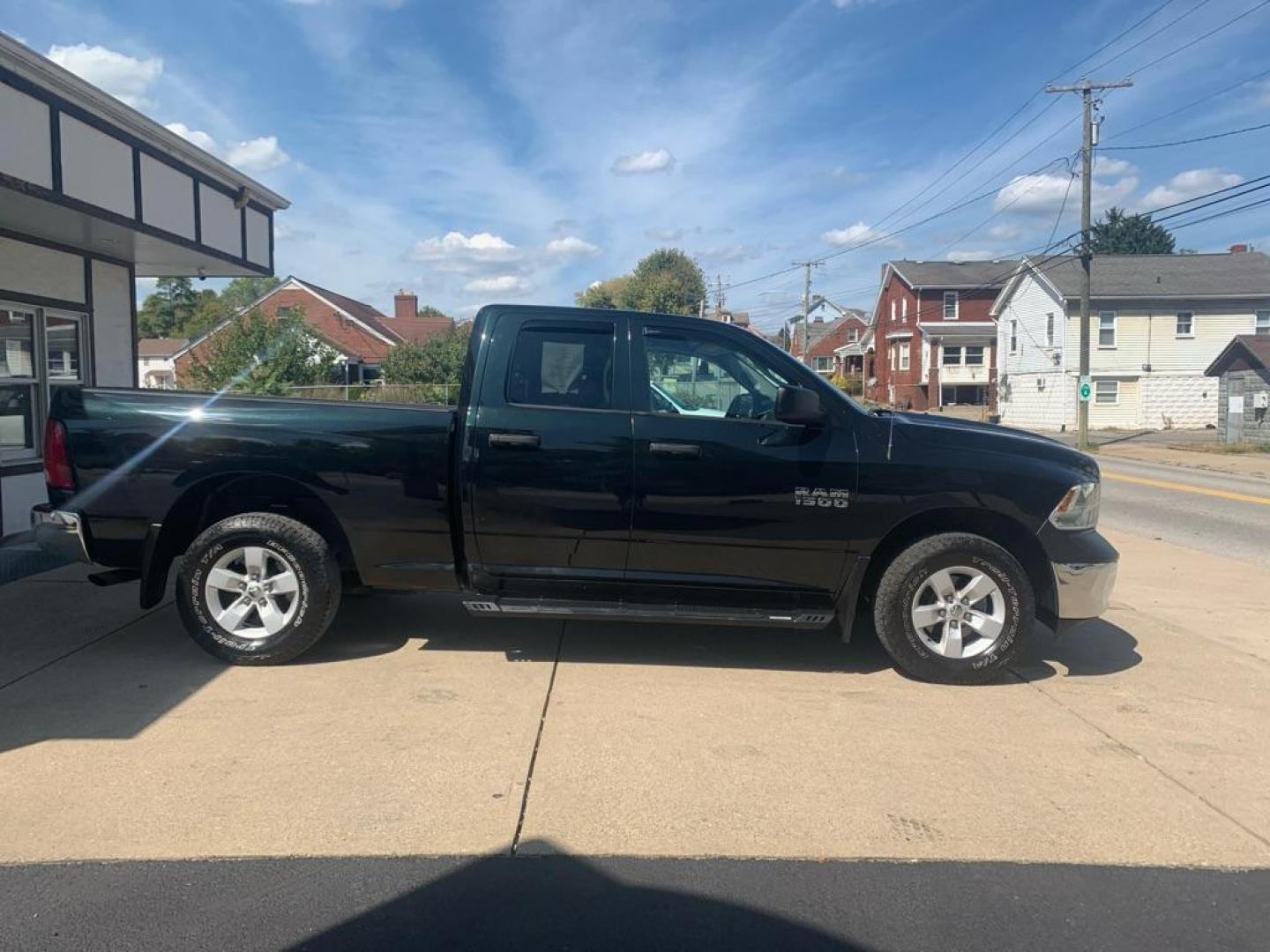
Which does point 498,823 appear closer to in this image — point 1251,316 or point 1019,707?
point 1019,707

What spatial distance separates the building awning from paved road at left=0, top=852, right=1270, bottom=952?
5232mm

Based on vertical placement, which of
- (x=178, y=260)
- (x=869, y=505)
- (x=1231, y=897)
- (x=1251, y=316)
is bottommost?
(x=1231, y=897)

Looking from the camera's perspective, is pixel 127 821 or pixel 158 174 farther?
pixel 158 174

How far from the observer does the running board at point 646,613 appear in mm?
5195

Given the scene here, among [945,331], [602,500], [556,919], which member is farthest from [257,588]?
[945,331]

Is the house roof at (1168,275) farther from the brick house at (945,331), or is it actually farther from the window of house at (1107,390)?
the brick house at (945,331)

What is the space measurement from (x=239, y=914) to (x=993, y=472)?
4108 mm

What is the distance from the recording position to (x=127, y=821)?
360 cm

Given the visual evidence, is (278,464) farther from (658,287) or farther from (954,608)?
(658,287)

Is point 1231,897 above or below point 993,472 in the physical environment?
below

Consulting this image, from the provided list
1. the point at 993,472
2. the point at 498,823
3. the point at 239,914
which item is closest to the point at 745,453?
the point at 993,472

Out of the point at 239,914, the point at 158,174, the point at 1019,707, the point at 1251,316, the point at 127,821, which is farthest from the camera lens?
the point at 1251,316

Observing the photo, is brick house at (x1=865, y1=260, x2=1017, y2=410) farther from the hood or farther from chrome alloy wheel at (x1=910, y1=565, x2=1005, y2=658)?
chrome alloy wheel at (x1=910, y1=565, x2=1005, y2=658)

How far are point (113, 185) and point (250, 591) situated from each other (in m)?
4.37
